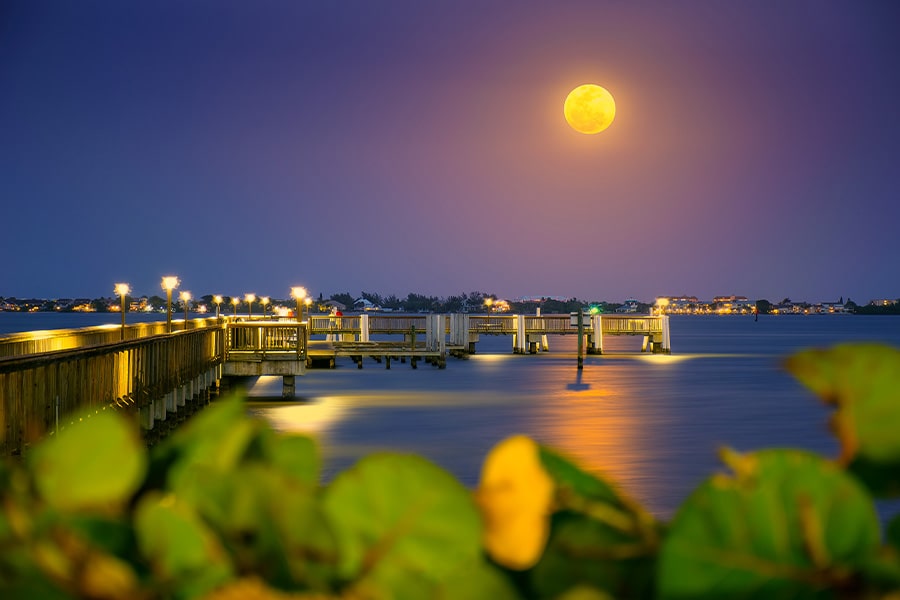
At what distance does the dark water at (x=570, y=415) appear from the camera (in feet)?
87.9

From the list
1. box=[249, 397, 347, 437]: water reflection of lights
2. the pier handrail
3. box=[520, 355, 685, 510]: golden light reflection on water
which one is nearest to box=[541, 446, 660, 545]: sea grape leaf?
box=[520, 355, 685, 510]: golden light reflection on water

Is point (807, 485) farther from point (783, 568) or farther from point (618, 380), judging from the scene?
point (618, 380)

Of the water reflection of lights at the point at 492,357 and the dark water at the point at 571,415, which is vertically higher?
the water reflection of lights at the point at 492,357

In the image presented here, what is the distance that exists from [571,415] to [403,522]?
37251 mm

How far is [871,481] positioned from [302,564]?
42cm

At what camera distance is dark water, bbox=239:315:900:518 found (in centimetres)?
2681

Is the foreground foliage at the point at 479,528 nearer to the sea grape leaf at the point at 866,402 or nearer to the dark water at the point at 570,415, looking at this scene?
the sea grape leaf at the point at 866,402


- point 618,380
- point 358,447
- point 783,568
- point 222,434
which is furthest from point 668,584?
point 618,380

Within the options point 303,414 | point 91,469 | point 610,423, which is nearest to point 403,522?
point 91,469

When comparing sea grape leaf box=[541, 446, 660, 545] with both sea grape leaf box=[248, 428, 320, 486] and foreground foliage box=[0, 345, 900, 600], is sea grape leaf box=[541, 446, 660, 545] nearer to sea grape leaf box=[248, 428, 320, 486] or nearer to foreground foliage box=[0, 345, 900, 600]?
foreground foliage box=[0, 345, 900, 600]

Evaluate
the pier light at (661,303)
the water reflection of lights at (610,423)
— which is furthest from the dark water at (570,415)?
the pier light at (661,303)

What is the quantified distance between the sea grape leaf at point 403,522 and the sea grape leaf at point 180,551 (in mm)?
91

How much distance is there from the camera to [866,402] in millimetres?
734

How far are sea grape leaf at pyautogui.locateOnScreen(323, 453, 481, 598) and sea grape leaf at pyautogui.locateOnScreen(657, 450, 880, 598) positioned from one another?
148mm
